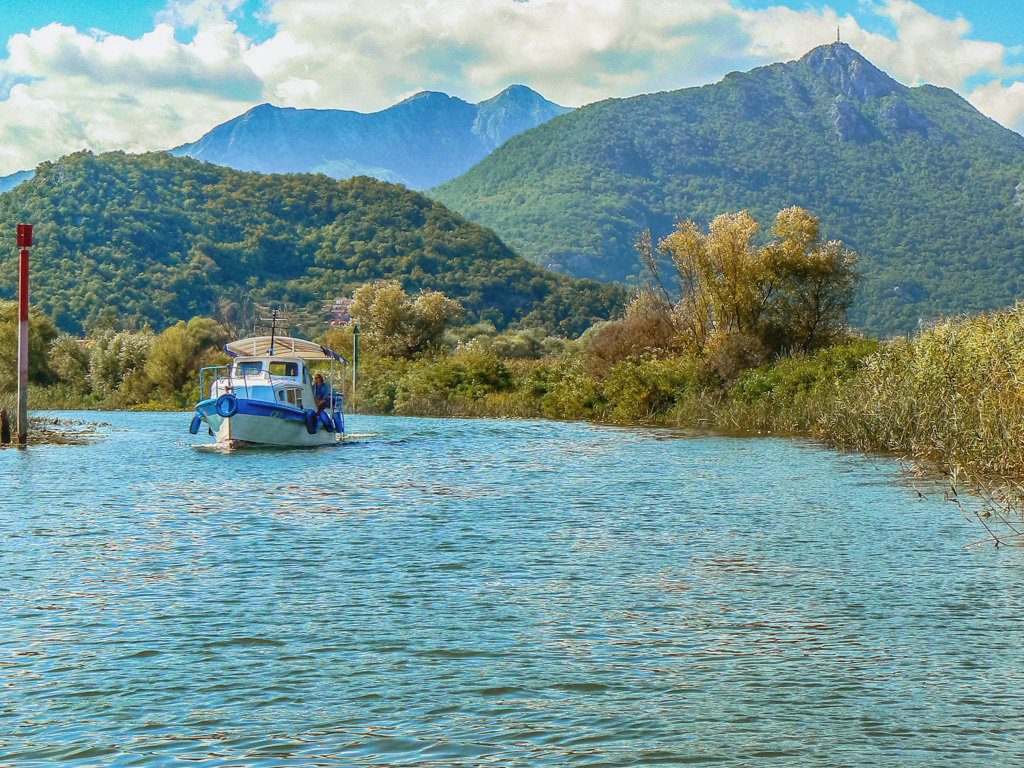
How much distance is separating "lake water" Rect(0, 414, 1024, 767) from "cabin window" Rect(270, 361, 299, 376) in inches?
594

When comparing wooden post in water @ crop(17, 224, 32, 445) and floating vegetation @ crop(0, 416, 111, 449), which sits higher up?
wooden post in water @ crop(17, 224, 32, 445)

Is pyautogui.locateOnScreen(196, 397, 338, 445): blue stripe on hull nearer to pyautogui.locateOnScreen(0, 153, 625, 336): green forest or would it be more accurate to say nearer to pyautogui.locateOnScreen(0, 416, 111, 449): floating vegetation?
pyautogui.locateOnScreen(0, 416, 111, 449): floating vegetation

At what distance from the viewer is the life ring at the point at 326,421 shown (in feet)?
119

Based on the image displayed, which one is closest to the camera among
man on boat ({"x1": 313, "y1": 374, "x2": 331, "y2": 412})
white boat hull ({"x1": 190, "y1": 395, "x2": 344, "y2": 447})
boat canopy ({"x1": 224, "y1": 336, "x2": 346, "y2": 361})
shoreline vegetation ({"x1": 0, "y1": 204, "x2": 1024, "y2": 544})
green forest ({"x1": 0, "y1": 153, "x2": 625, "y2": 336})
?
shoreline vegetation ({"x1": 0, "y1": 204, "x2": 1024, "y2": 544})

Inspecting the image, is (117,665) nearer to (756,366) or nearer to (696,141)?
(756,366)

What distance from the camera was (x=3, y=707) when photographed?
7.74m

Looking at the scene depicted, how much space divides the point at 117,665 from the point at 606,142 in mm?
190512

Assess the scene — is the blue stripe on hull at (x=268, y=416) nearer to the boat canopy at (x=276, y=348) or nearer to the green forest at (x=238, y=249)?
the boat canopy at (x=276, y=348)

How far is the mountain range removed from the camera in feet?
468

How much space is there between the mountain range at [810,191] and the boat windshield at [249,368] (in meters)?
103

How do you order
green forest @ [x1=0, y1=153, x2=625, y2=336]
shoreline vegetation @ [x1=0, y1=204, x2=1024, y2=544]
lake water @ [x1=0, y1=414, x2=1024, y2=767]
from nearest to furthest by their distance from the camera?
lake water @ [x1=0, y1=414, x2=1024, y2=767], shoreline vegetation @ [x1=0, y1=204, x2=1024, y2=544], green forest @ [x1=0, y1=153, x2=625, y2=336]

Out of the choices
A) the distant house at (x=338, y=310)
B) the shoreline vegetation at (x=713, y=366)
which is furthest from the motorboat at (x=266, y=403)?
the distant house at (x=338, y=310)

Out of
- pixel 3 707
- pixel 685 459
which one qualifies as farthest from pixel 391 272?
pixel 3 707

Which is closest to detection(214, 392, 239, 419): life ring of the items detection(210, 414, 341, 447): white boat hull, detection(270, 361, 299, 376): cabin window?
detection(210, 414, 341, 447): white boat hull
